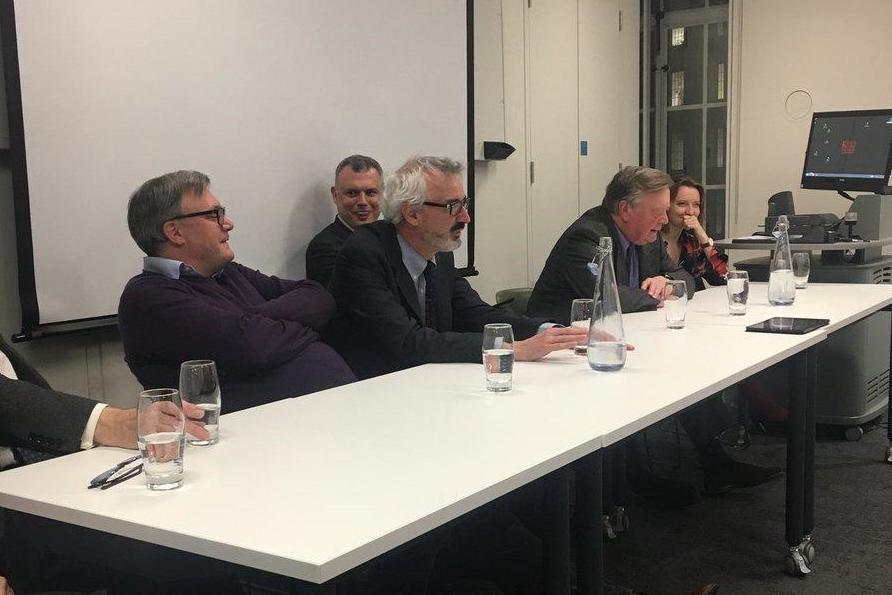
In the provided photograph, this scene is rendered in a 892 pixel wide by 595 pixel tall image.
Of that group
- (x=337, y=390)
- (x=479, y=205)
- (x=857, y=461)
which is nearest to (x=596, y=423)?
(x=337, y=390)

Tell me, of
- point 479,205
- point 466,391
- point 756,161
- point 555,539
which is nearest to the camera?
point 555,539

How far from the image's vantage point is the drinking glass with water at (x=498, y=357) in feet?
6.08

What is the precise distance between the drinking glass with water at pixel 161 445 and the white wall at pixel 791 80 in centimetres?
548

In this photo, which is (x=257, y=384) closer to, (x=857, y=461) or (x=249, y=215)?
(x=249, y=215)

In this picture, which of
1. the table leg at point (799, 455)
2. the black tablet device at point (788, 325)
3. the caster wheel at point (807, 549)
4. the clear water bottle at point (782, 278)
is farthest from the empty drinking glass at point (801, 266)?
the caster wheel at point (807, 549)

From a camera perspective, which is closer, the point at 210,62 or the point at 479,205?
the point at 210,62

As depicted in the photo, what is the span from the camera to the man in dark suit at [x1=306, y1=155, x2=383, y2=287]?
11.7ft

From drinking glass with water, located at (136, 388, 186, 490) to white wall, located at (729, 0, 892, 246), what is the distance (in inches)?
216

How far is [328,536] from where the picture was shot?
1067 millimetres

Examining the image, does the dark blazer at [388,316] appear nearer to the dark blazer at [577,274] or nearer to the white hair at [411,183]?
the white hair at [411,183]

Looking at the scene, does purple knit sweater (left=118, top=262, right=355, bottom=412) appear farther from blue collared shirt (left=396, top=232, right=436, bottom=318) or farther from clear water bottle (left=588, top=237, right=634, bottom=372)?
clear water bottle (left=588, top=237, right=634, bottom=372)

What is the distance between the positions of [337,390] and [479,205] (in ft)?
10.2

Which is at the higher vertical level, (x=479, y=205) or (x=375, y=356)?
(x=479, y=205)

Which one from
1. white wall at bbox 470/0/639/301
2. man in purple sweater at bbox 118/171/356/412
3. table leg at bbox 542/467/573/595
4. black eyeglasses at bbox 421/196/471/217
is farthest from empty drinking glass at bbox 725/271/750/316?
white wall at bbox 470/0/639/301
